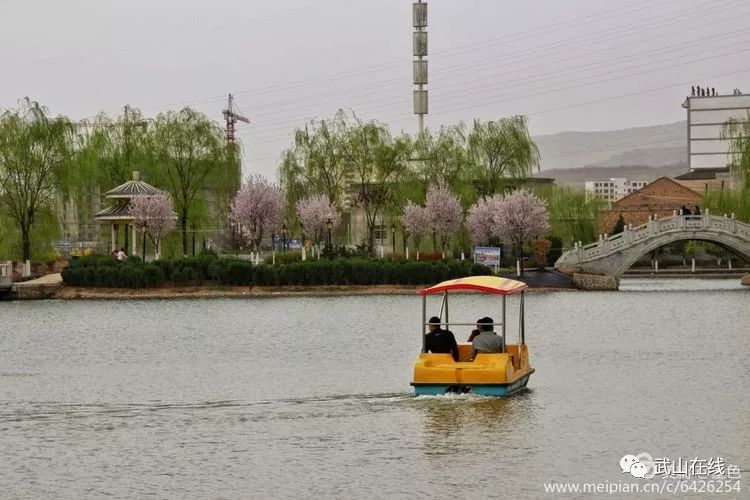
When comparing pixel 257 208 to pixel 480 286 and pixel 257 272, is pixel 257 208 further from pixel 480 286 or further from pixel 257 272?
pixel 480 286

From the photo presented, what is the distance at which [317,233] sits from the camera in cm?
10281

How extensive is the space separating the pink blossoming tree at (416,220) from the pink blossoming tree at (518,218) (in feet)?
19.4

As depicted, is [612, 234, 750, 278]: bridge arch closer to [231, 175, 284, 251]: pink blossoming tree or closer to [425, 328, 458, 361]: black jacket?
[231, 175, 284, 251]: pink blossoming tree

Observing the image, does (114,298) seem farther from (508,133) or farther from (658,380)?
(658,380)

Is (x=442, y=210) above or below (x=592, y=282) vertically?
above

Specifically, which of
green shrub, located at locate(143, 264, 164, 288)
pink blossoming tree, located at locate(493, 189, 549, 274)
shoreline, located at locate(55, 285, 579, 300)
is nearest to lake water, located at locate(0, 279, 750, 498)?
shoreline, located at locate(55, 285, 579, 300)

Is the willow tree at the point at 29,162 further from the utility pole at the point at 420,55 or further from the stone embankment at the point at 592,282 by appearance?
the utility pole at the point at 420,55

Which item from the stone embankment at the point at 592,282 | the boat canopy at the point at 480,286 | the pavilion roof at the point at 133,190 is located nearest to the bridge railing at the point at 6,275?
the pavilion roof at the point at 133,190

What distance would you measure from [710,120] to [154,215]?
116249mm

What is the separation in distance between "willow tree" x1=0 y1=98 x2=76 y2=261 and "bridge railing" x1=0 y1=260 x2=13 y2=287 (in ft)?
15.5

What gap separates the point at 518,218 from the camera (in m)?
94.4

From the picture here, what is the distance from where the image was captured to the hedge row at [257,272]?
8212 centimetres

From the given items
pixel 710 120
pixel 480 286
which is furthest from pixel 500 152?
pixel 710 120

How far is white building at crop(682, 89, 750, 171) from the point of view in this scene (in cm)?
19125
